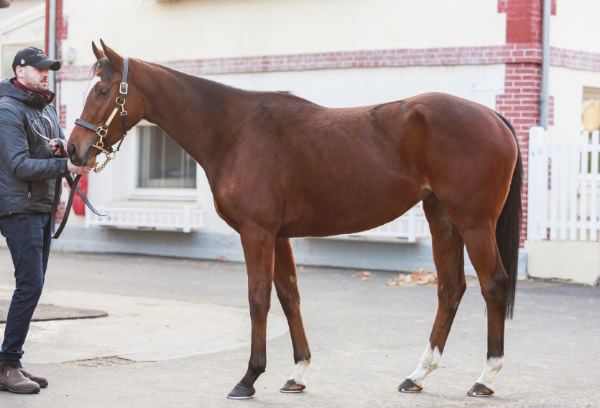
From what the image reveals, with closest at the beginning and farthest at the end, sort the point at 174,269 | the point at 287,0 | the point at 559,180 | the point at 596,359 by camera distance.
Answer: the point at 596,359, the point at 559,180, the point at 174,269, the point at 287,0

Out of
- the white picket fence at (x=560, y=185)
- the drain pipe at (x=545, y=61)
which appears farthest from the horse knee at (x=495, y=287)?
the drain pipe at (x=545, y=61)

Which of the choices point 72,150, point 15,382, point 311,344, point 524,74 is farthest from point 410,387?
point 524,74

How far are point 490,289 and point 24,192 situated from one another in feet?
9.83

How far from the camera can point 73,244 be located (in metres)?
16.6

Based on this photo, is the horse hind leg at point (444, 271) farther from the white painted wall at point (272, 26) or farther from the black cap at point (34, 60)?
the white painted wall at point (272, 26)

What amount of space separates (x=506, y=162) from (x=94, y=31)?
39.0 ft

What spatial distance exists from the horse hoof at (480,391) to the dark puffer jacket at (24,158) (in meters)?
2.90

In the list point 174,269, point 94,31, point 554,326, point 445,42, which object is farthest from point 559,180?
point 94,31

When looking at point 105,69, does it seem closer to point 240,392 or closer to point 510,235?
point 240,392

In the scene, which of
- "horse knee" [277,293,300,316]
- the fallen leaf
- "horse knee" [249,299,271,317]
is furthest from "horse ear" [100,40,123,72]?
the fallen leaf

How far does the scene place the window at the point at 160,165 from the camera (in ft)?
52.4

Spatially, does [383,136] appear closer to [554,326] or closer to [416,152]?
[416,152]

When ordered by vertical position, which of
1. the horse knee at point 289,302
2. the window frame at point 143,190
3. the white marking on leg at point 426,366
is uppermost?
the window frame at point 143,190

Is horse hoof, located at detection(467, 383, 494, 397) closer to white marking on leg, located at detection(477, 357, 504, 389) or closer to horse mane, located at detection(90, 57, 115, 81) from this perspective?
Result: white marking on leg, located at detection(477, 357, 504, 389)
